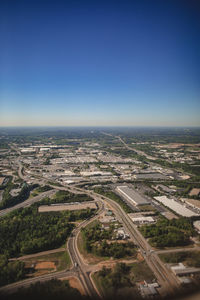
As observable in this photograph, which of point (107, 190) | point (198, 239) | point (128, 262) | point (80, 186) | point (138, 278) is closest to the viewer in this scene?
point (138, 278)

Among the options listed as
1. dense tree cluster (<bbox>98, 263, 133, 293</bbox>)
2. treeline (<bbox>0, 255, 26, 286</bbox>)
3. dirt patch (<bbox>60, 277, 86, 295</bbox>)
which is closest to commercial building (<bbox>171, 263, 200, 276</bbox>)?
dense tree cluster (<bbox>98, 263, 133, 293</bbox>)

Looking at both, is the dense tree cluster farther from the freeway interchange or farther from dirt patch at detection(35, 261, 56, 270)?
dirt patch at detection(35, 261, 56, 270)

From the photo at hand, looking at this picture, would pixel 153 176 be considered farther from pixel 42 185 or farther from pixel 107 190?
pixel 42 185

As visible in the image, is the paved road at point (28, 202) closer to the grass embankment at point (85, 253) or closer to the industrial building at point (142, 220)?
the grass embankment at point (85, 253)

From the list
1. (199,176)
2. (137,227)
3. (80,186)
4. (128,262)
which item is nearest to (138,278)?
(128,262)

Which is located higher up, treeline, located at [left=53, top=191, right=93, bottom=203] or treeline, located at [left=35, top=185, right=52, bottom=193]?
treeline, located at [left=53, top=191, right=93, bottom=203]

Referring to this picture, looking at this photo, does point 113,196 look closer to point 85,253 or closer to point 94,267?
point 85,253

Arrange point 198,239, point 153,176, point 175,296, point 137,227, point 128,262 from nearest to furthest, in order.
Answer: point 175,296 → point 128,262 → point 198,239 → point 137,227 → point 153,176
